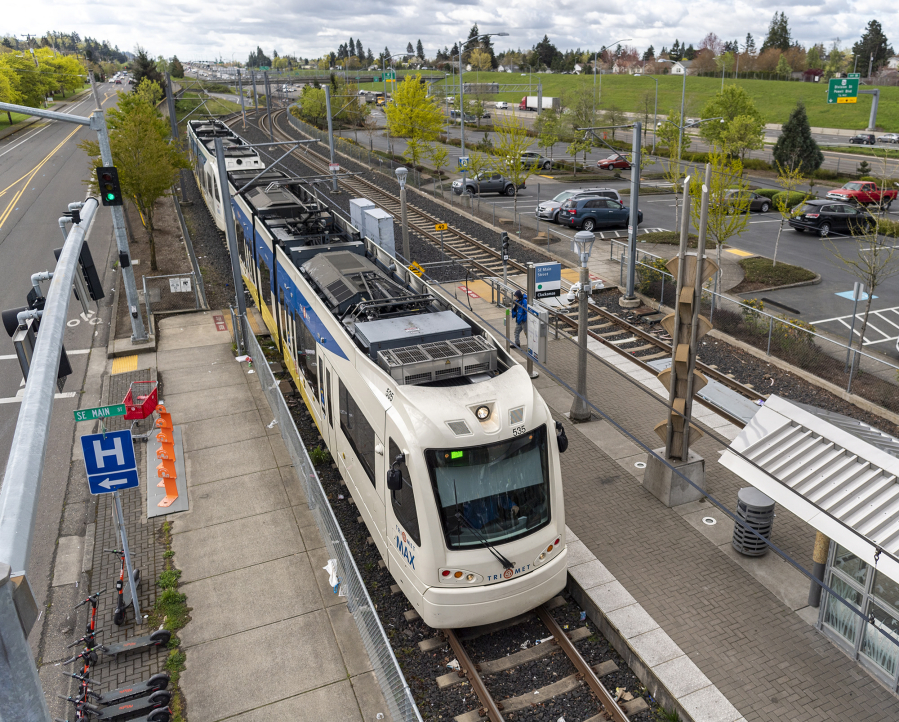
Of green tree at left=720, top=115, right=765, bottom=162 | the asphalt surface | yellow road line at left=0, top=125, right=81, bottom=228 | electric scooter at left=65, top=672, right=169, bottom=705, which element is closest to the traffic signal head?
the asphalt surface

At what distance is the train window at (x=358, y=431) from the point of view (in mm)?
9789

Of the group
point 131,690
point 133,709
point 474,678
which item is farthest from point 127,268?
point 474,678

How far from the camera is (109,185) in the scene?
704 inches

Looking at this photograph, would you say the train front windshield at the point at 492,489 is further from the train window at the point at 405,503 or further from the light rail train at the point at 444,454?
the train window at the point at 405,503

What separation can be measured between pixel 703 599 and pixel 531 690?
2966 mm

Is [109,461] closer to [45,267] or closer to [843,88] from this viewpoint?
[45,267]

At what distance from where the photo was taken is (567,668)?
8.88 m

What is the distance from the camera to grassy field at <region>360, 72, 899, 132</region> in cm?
8181

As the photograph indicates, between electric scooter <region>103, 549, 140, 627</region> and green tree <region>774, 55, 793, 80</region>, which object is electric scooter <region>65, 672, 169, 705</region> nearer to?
electric scooter <region>103, 549, 140, 627</region>

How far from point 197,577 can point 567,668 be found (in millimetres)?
5591

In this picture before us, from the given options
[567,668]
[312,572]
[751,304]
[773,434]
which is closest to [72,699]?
[312,572]

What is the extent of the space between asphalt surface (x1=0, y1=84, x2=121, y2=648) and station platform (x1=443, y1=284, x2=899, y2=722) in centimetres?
816

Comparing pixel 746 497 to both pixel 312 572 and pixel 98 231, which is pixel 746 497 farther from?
pixel 98 231

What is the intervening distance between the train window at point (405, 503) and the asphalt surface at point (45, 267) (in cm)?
531
